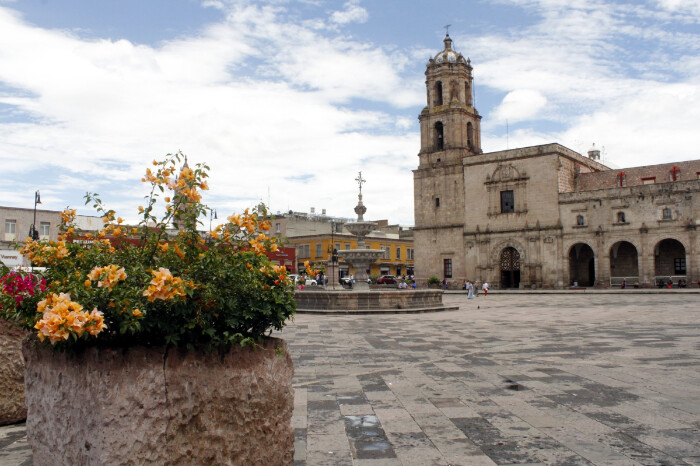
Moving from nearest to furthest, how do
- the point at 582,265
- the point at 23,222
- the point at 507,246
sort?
1. the point at 23,222
2. the point at 507,246
3. the point at 582,265

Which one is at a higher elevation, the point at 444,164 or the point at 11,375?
the point at 444,164

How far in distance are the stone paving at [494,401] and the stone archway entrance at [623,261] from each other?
31.5m

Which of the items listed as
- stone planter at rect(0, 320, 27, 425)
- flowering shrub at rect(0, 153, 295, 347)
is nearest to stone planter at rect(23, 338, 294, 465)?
flowering shrub at rect(0, 153, 295, 347)

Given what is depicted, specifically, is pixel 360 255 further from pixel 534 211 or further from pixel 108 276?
pixel 534 211

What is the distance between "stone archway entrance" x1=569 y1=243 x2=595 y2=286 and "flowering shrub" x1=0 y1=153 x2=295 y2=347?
4211cm

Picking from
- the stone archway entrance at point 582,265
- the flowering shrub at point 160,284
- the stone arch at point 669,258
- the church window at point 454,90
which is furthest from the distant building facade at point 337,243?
the flowering shrub at point 160,284

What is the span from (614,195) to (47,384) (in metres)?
40.5

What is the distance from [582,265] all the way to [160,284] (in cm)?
4416

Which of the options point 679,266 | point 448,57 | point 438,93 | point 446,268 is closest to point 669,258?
point 679,266

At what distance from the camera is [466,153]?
46.1 meters

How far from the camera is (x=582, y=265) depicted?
4297 cm

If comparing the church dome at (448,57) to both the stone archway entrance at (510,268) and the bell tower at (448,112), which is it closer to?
the bell tower at (448,112)

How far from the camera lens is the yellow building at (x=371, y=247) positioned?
58188mm

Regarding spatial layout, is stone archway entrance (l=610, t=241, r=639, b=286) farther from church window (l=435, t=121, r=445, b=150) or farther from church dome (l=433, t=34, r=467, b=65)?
church dome (l=433, t=34, r=467, b=65)
